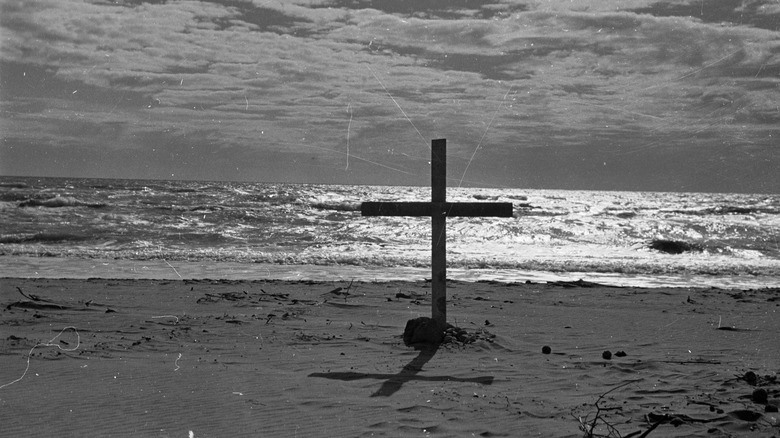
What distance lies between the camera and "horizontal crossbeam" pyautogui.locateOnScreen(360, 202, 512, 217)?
294 inches

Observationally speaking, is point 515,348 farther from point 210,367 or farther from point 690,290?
point 690,290

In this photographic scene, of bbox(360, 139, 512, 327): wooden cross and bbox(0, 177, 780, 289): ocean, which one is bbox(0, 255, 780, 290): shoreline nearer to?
bbox(0, 177, 780, 289): ocean

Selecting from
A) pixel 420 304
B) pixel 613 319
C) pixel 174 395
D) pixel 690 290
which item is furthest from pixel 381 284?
pixel 174 395

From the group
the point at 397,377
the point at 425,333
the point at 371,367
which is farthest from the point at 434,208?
the point at 397,377

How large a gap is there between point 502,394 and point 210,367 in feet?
8.90

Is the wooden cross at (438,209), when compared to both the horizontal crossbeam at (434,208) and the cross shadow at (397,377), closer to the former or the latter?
the horizontal crossbeam at (434,208)

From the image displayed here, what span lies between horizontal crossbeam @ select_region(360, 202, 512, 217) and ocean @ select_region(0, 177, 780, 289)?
728cm

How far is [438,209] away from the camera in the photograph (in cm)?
742

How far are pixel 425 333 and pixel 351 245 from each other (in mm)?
17153

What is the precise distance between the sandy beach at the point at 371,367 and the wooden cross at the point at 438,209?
731 mm

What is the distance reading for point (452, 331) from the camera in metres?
7.70

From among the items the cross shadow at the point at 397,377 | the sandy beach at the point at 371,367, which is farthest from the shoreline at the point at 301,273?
the cross shadow at the point at 397,377

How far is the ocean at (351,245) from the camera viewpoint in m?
16.4

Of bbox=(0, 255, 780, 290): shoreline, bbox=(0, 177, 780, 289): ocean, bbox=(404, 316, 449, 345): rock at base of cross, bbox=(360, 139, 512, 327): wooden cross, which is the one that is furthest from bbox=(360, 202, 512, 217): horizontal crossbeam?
bbox=(0, 177, 780, 289): ocean
